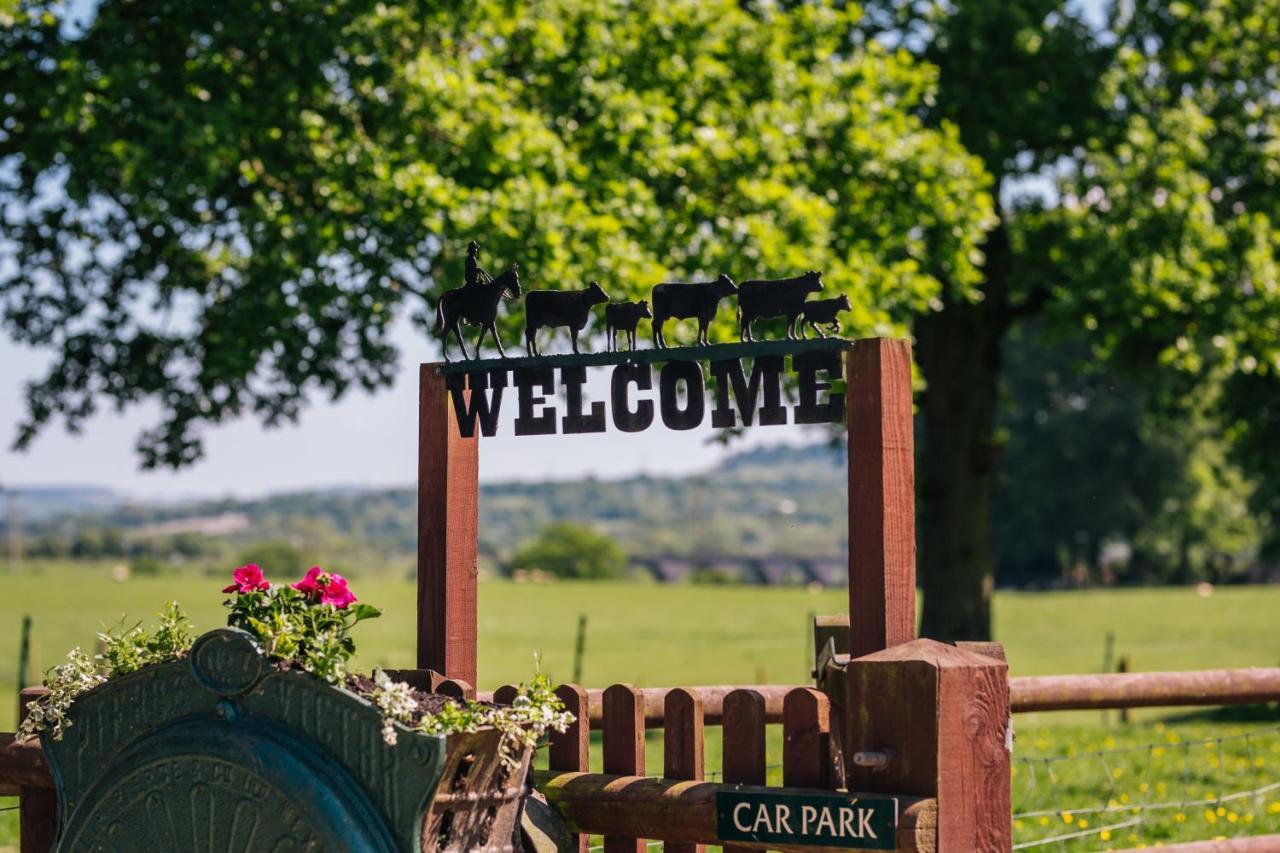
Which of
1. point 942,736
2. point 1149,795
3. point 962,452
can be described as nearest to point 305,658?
point 942,736

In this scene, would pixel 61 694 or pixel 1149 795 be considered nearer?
pixel 61 694

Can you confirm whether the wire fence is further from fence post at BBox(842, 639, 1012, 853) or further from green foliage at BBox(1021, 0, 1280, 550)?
green foliage at BBox(1021, 0, 1280, 550)

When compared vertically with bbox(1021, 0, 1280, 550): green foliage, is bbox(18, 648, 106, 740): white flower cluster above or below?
below

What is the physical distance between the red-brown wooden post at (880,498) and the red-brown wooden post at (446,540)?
4.75ft

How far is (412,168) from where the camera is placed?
12602mm

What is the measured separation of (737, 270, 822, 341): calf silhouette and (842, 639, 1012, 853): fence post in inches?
45.6

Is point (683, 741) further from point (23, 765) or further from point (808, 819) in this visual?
point (23, 765)

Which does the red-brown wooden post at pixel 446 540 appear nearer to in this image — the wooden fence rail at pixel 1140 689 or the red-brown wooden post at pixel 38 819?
the red-brown wooden post at pixel 38 819

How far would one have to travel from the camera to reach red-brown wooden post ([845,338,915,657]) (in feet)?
14.9

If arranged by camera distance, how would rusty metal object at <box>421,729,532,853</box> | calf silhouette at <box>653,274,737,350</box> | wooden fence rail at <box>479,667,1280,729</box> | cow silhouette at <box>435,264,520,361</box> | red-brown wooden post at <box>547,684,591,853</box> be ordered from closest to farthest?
rusty metal object at <box>421,729,532,853</box>, red-brown wooden post at <box>547,684,591,853</box>, calf silhouette at <box>653,274,737,350</box>, cow silhouette at <box>435,264,520,361</box>, wooden fence rail at <box>479,667,1280,729</box>

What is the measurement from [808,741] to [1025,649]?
115 feet

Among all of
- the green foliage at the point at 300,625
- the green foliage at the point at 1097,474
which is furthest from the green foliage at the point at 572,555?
the green foliage at the point at 300,625

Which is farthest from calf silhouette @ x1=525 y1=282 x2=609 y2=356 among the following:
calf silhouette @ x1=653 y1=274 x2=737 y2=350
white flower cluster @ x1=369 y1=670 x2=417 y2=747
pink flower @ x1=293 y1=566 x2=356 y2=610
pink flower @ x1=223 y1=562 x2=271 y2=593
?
white flower cluster @ x1=369 y1=670 x2=417 y2=747

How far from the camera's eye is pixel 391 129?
13492 mm
